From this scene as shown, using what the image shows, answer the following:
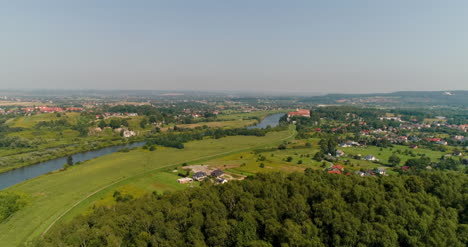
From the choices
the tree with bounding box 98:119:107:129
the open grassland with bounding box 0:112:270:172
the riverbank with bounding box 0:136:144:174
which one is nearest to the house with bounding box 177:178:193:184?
the riverbank with bounding box 0:136:144:174

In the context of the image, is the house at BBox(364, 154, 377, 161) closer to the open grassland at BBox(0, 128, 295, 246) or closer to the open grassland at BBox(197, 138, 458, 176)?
the open grassland at BBox(197, 138, 458, 176)

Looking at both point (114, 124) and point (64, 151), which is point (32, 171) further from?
point (114, 124)

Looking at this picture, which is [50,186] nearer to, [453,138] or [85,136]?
[85,136]

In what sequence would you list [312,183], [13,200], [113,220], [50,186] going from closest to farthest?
[113,220] < [312,183] < [13,200] < [50,186]

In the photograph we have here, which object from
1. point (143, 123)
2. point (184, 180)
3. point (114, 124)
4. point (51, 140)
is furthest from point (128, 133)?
point (184, 180)

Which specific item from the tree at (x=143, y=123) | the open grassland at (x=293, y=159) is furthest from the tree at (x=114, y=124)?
the open grassland at (x=293, y=159)

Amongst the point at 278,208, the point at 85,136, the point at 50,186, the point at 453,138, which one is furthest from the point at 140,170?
the point at 453,138
